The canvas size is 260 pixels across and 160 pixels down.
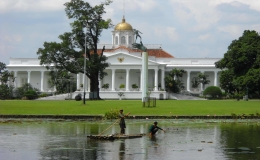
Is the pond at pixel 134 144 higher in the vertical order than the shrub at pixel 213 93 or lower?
lower

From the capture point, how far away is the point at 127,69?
335 ft

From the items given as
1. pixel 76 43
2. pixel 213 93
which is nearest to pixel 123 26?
pixel 213 93

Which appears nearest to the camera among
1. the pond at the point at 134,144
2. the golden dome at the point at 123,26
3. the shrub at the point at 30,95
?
the pond at the point at 134,144

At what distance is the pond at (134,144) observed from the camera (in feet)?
64.3

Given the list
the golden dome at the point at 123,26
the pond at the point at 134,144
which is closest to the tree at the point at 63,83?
the golden dome at the point at 123,26

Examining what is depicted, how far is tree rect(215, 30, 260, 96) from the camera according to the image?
204 feet

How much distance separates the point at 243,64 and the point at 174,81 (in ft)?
112

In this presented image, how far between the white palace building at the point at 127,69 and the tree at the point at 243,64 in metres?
26.4

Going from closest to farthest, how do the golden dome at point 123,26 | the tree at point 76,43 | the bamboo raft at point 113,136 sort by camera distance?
the bamboo raft at point 113,136, the tree at point 76,43, the golden dome at point 123,26

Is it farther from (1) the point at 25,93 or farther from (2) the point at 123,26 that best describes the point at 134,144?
(2) the point at 123,26

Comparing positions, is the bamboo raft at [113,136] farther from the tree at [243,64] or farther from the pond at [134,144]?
the tree at [243,64]

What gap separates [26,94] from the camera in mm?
86625

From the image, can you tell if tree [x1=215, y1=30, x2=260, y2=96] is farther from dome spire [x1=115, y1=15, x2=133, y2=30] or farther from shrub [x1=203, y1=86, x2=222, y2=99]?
dome spire [x1=115, y1=15, x2=133, y2=30]

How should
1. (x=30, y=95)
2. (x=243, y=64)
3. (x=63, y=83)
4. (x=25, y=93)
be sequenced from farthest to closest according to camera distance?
1. (x=63, y=83)
2. (x=25, y=93)
3. (x=30, y=95)
4. (x=243, y=64)
